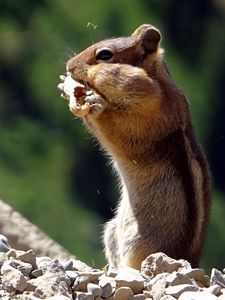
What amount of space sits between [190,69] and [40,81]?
170 cm

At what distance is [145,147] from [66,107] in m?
6.15

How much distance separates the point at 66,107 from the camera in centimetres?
1409

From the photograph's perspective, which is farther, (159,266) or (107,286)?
(159,266)

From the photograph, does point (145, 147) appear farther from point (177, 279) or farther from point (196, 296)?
point (196, 296)

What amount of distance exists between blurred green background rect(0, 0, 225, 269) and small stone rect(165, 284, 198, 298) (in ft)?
20.7

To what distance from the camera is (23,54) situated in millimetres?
14836

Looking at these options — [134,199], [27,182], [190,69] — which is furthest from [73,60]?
[190,69]

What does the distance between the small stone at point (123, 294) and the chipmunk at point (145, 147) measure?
1.88m

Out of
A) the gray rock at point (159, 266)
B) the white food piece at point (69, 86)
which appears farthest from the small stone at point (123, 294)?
the white food piece at point (69, 86)

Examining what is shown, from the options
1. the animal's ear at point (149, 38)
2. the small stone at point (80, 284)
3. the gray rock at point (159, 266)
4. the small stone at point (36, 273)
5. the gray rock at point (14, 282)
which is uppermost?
the animal's ear at point (149, 38)

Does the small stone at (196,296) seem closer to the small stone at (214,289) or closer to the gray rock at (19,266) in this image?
the small stone at (214,289)

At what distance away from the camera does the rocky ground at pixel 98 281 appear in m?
5.43

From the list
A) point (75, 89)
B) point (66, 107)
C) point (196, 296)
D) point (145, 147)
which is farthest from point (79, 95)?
point (66, 107)

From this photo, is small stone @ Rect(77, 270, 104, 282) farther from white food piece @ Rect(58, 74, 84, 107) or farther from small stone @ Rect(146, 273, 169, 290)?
white food piece @ Rect(58, 74, 84, 107)
